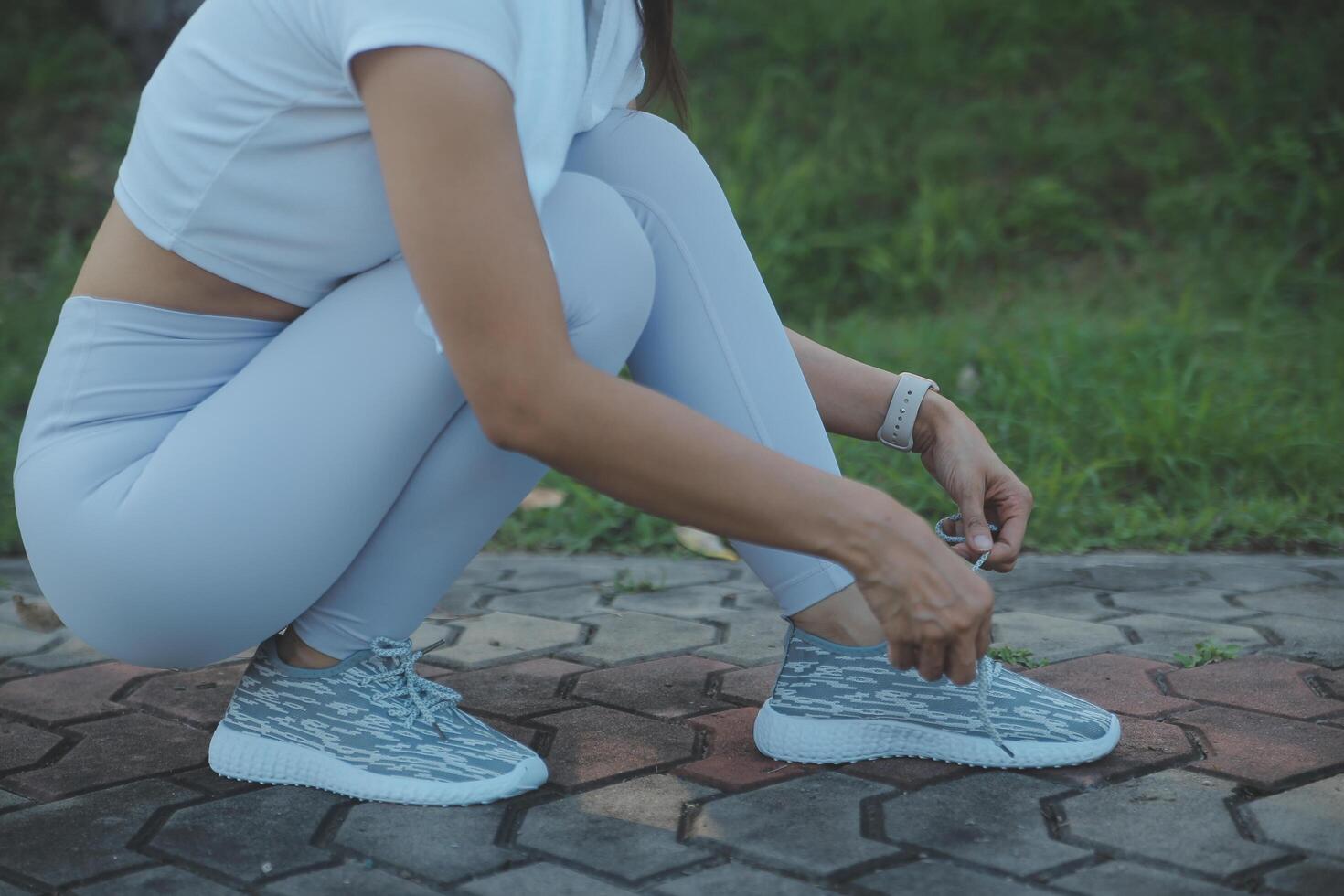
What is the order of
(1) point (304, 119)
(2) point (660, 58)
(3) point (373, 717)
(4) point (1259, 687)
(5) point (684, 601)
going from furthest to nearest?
(5) point (684, 601), (4) point (1259, 687), (2) point (660, 58), (3) point (373, 717), (1) point (304, 119)

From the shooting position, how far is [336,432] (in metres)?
1.36

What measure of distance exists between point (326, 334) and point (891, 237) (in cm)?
382

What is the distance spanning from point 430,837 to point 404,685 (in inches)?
8.4

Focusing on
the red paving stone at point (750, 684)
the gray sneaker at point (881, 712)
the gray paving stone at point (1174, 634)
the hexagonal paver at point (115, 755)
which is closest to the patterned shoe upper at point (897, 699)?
the gray sneaker at point (881, 712)

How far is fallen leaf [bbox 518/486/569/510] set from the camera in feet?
10.3

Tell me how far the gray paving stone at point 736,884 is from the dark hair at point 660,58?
2.93ft

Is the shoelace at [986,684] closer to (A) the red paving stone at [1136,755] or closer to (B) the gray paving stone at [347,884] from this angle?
(A) the red paving stone at [1136,755]

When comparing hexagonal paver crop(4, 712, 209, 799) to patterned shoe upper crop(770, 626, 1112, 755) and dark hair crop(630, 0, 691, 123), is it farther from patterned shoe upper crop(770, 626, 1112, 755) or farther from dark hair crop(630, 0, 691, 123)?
dark hair crop(630, 0, 691, 123)

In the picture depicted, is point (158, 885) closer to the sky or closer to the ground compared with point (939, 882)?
closer to the ground

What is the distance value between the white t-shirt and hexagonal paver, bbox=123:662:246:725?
0.63 meters

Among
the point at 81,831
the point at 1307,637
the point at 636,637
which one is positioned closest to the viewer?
the point at 81,831

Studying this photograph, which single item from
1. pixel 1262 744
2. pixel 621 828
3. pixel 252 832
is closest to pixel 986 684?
pixel 1262 744

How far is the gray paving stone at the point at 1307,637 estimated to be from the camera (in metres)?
1.89

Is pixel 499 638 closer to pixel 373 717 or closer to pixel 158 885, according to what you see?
pixel 373 717
